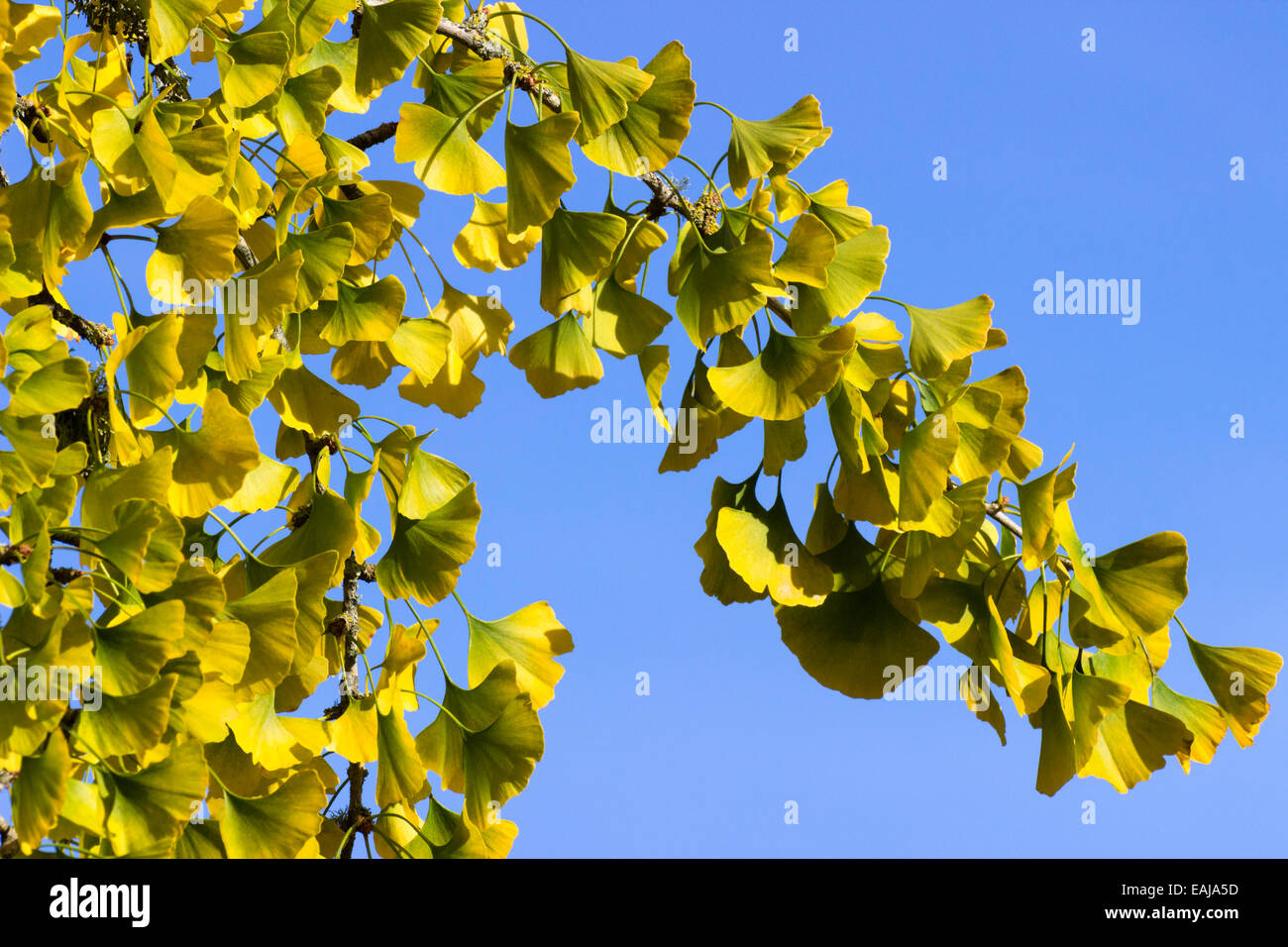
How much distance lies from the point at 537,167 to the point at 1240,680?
935 mm

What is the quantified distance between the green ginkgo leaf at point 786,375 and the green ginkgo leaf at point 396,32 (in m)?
0.44

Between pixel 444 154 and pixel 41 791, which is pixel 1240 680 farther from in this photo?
pixel 41 791

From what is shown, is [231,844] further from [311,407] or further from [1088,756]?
[1088,756]

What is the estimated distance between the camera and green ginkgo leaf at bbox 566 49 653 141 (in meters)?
1.13

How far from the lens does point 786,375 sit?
3.73 ft

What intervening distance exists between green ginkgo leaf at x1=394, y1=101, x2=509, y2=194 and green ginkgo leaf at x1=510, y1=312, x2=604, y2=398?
0.20 m

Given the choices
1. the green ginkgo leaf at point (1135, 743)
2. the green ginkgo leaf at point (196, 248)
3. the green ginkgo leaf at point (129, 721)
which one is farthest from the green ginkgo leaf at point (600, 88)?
the green ginkgo leaf at point (1135, 743)

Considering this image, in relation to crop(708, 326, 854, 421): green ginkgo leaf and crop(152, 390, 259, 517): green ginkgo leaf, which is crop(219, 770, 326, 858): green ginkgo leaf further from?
crop(708, 326, 854, 421): green ginkgo leaf

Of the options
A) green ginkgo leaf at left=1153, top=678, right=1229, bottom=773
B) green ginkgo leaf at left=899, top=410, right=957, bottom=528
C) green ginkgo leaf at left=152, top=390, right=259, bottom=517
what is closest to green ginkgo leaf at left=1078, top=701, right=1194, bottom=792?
green ginkgo leaf at left=1153, top=678, right=1229, bottom=773

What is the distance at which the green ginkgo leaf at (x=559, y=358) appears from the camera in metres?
1.36

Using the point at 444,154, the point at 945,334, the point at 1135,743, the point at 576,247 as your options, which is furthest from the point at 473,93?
the point at 1135,743

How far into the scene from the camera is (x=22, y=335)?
93 cm
